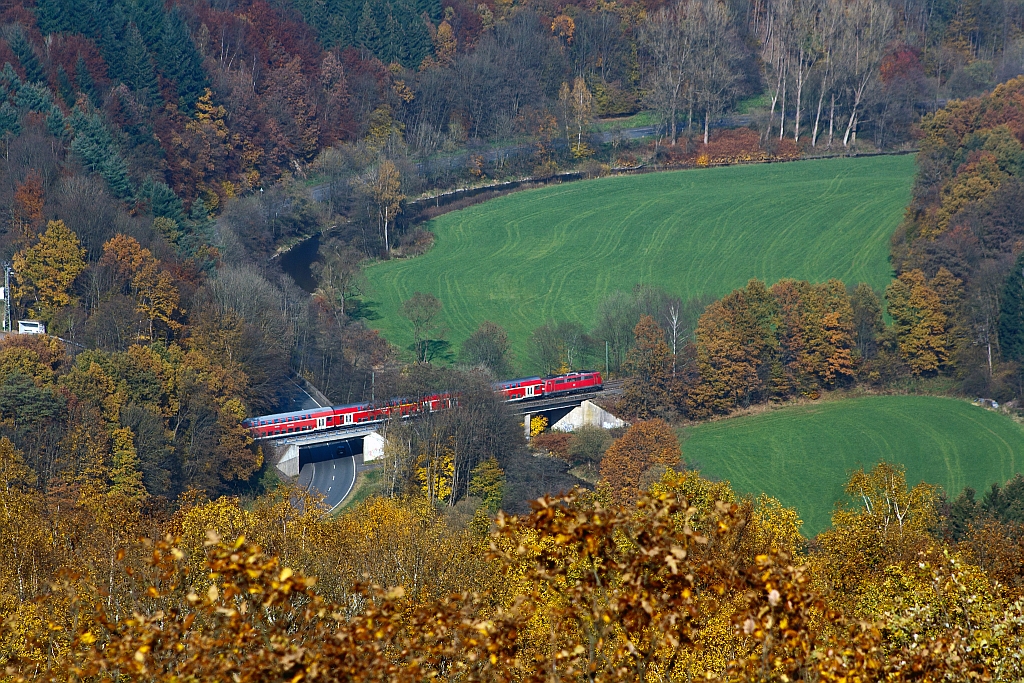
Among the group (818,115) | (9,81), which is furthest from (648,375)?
(818,115)

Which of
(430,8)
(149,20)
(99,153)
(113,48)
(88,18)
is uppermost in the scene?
(88,18)

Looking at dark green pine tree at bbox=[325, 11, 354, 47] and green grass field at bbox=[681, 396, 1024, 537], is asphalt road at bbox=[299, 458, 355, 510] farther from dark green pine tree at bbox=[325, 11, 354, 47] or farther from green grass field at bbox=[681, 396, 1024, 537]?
dark green pine tree at bbox=[325, 11, 354, 47]

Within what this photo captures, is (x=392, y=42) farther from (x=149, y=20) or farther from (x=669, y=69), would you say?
(x=669, y=69)

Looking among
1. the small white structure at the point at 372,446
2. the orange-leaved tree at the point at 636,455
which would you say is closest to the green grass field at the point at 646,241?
the small white structure at the point at 372,446

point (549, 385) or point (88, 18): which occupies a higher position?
point (88, 18)

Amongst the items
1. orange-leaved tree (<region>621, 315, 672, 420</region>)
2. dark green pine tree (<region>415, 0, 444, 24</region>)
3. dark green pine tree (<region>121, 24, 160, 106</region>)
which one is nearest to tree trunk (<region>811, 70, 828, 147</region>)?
dark green pine tree (<region>415, 0, 444, 24</region>)

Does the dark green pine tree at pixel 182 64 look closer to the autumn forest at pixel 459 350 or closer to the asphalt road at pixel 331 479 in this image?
the autumn forest at pixel 459 350

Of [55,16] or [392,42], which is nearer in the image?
[55,16]
